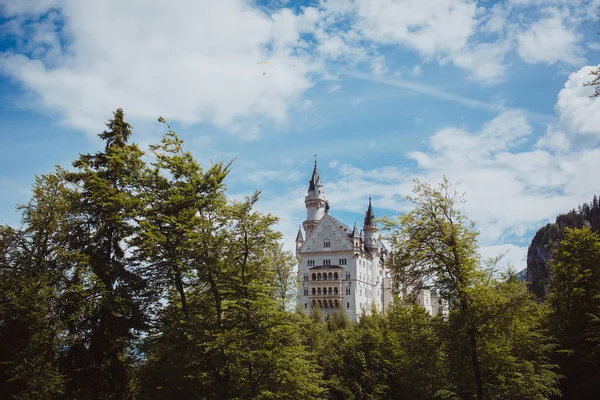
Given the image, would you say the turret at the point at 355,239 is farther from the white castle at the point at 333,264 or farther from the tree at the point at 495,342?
the tree at the point at 495,342

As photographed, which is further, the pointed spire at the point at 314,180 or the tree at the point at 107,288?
the pointed spire at the point at 314,180

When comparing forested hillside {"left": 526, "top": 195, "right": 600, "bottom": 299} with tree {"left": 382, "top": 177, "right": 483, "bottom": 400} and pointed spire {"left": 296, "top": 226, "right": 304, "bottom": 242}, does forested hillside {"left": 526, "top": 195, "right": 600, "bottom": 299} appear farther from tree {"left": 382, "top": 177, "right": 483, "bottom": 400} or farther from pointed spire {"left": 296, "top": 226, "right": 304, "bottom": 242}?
tree {"left": 382, "top": 177, "right": 483, "bottom": 400}

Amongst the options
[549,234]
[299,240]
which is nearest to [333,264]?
[299,240]

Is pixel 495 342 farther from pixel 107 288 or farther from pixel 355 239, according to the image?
pixel 355 239

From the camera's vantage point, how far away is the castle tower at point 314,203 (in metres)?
Answer: 104

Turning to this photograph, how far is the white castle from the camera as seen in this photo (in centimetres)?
9288

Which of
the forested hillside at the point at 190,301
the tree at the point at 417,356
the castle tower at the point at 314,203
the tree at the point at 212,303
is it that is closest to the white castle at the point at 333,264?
the castle tower at the point at 314,203

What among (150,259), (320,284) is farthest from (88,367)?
(320,284)

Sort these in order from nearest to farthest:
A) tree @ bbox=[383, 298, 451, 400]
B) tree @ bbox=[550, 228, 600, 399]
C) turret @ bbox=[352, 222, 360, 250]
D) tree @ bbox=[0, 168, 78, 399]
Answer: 1. tree @ bbox=[383, 298, 451, 400]
2. tree @ bbox=[0, 168, 78, 399]
3. tree @ bbox=[550, 228, 600, 399]
4. turret @ bbox=[352, 222, 360, 250]

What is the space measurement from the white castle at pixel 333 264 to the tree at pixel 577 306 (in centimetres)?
5785

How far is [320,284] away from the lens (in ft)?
308

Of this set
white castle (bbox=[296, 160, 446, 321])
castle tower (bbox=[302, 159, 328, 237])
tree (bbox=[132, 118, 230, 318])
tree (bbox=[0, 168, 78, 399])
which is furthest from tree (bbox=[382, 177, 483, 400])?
castle tower (bbox=[302, 159, 328, 237])

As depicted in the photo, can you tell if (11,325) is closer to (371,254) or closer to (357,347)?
(357,347)

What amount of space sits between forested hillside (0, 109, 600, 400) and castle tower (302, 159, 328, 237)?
7475cm
